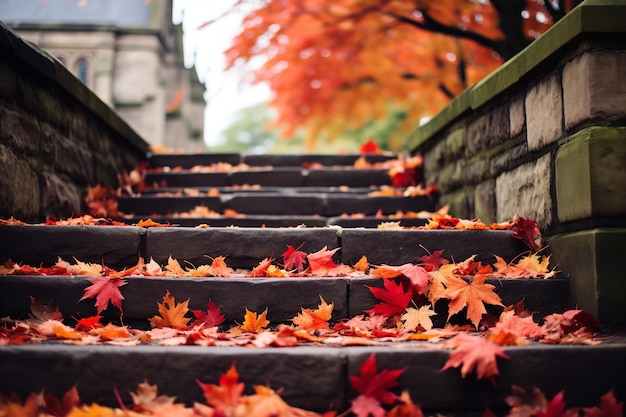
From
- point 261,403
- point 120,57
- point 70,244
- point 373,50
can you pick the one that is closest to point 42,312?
point 70,244

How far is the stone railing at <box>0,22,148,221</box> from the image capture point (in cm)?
271

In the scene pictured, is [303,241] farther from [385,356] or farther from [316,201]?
[316,201]

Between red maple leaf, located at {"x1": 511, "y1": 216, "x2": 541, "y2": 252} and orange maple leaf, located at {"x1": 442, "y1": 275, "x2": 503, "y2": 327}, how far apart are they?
503 millimetres

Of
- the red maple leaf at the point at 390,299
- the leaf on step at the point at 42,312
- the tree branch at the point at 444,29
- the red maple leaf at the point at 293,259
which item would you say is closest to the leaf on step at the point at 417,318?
the red maple leaf at the point at 390,299

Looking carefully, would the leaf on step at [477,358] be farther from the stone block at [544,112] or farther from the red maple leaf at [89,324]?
the red maple leaf at [89,324]

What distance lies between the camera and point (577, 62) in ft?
7.47

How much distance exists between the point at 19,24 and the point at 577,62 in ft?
46.3

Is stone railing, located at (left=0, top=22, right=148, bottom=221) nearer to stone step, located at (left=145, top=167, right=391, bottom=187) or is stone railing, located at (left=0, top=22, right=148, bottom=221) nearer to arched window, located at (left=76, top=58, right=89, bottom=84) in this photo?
stone step, located at (left=145, top=167, right=391, bottom=187)

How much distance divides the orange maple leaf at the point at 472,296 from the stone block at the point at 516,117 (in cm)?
99

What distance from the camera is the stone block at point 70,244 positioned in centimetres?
251

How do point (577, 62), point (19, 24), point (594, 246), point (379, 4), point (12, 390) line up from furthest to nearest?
1. point (19, 24)
2. point (379, 4)
3. point (577, 62)
4. point (594, 246)
5. point (12, 390)

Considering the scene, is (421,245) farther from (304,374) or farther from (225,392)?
(225,392)

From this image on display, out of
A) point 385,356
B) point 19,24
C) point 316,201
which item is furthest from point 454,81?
point 19,24

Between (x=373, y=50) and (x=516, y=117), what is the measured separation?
5.10m
